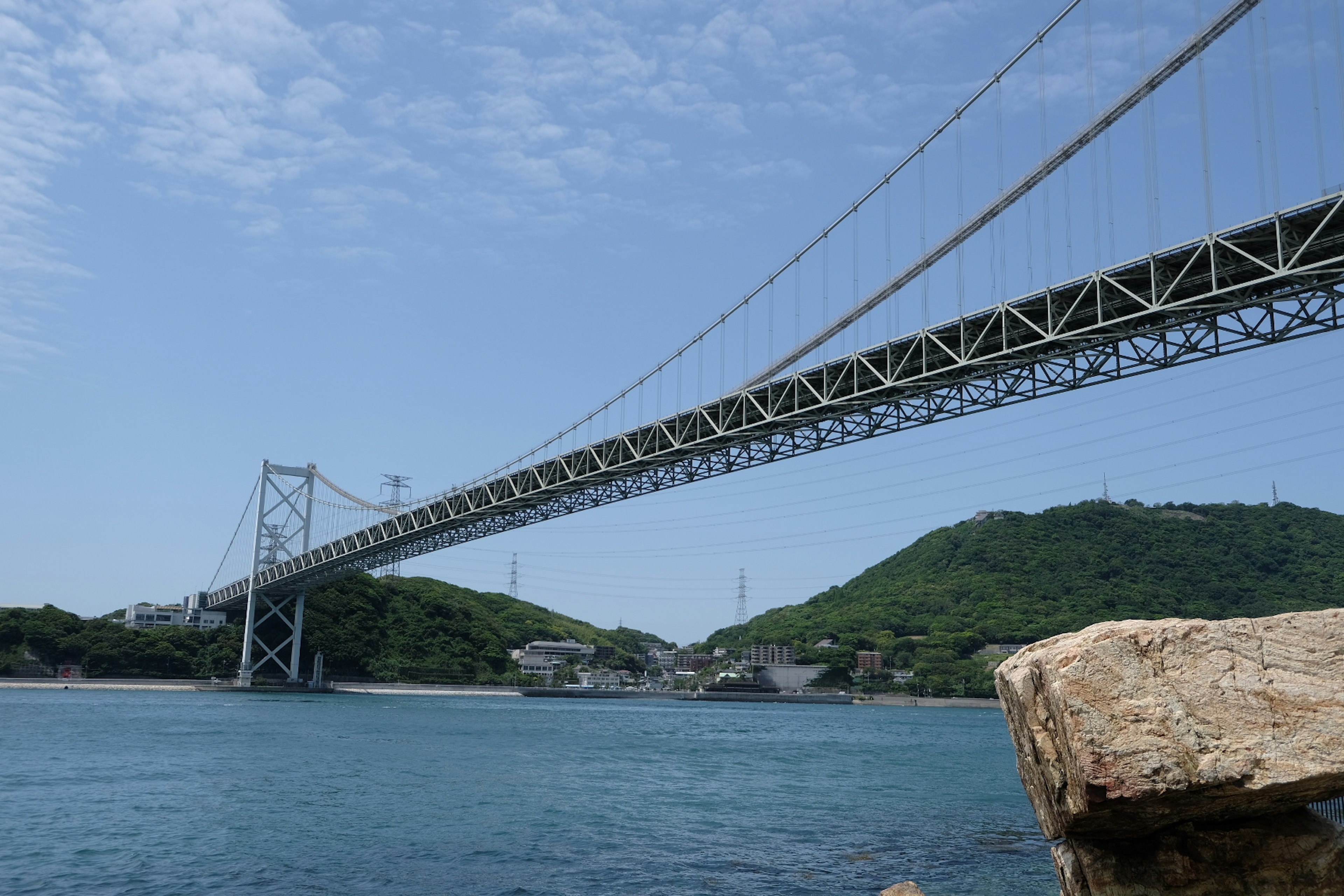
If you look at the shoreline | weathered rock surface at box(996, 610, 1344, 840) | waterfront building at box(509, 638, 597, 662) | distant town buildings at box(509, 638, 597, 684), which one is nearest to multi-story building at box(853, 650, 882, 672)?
the shoreline

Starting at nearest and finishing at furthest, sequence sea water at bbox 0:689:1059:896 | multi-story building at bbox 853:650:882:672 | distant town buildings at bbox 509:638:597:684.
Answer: sea water at bbox 0:689:1059:896, multi-story building at bbox 853:650:882:672, distant town buildings at bbox 509:638:597:684

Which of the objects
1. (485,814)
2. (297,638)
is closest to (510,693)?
(297,638)

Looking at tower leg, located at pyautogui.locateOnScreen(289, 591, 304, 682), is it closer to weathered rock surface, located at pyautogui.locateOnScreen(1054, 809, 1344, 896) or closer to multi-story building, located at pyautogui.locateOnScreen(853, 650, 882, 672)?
multi-story building, located at pyautogui.locateOnScreen(853, 650, 882, 672)

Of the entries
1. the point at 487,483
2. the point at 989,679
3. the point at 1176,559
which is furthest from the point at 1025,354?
the point at 989,679

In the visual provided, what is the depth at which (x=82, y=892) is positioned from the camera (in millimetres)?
11430

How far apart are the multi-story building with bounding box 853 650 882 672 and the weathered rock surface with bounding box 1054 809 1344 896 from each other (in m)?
98.4

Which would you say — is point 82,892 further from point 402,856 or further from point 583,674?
point 583,674

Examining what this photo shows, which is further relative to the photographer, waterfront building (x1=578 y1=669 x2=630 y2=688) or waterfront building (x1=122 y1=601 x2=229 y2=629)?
waterfront building (x1=578 y1=669 x2=630 y2=688)

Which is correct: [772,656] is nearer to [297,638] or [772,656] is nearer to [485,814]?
[297,638]

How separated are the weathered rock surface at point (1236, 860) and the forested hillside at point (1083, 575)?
52.0 m

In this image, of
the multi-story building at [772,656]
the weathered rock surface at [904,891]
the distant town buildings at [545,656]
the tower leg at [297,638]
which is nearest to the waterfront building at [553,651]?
the distant town buildings at [545,656]

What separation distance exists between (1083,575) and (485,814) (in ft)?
278

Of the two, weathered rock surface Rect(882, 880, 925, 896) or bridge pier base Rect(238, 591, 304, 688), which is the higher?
bridge pier base Rect(238, 591, 304, 688)

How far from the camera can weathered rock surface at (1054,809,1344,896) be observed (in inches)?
240
